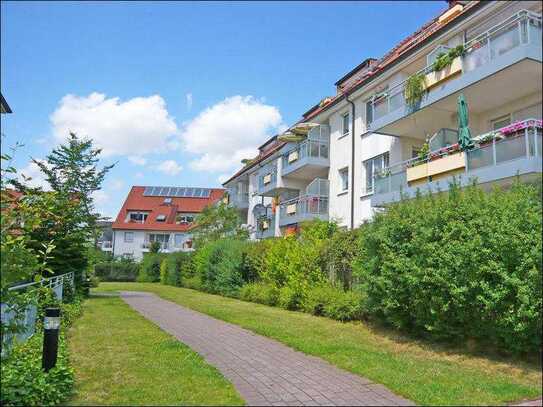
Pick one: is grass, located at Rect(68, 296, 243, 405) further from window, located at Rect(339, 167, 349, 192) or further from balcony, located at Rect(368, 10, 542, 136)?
window, located at Rect(339, 167, 349, 192)

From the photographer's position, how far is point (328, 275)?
15102 mm

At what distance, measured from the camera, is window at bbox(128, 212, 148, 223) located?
67.9 metres

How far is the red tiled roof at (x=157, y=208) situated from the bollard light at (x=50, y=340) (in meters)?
59.5

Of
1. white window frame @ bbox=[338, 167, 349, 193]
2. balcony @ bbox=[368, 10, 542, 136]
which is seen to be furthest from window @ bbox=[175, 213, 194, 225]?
balcony @ bbox=[368, 10, 542, 136]

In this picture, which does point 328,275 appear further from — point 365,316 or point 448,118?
point 448,118

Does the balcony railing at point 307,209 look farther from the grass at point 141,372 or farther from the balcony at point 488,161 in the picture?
the grass at point 141,372

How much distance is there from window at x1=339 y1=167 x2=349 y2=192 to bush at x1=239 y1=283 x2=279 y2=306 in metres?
7.24

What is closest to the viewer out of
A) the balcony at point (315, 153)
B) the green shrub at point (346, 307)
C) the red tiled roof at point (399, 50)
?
the green shrub at point (346, 307)

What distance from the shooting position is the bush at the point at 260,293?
1828 cm

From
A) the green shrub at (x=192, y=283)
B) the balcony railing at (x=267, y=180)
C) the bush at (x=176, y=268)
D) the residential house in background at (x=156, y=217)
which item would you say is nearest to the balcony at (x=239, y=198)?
the balcony railing at (x=267, y=180)

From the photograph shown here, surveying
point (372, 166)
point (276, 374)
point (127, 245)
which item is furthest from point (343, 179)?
point (127, 245)

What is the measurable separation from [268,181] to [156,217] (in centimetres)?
3782

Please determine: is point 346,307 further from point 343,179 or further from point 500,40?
point 343,179

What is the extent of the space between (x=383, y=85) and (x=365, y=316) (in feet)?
Result: 38.8
